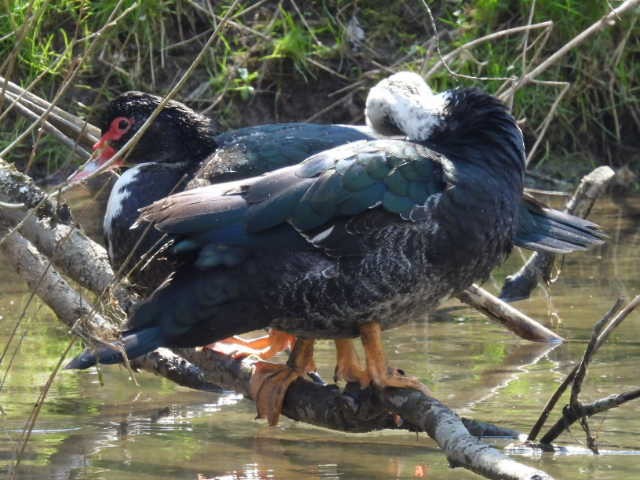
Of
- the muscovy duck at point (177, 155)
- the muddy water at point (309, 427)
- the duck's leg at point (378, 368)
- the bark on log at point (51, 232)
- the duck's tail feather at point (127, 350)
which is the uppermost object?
the muscovy duck at point (177, 155)

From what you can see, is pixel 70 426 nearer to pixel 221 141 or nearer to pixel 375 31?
pixel 221 141

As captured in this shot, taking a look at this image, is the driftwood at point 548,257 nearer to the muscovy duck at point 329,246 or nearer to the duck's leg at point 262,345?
the duck's leg at point 262,345

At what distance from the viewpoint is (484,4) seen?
7.86m

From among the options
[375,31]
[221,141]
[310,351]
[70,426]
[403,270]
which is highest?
[375,31]

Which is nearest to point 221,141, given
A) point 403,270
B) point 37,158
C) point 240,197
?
point 240,197

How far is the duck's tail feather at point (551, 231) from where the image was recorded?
4.13 meters

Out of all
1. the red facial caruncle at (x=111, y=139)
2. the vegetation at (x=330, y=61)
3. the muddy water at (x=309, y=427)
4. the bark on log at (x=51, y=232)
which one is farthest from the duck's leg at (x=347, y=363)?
the vegetation at (x=330, y=61)

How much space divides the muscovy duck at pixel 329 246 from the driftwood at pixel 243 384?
0.10m

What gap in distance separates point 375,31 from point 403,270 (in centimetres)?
491

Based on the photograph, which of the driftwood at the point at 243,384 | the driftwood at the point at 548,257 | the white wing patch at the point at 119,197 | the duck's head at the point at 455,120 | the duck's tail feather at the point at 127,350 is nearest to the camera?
the driftwood at the point at 243,384

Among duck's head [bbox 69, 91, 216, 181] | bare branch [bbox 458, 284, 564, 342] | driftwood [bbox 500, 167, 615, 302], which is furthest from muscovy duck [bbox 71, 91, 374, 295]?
driftwood [bbox 500, 167, 615, 302]

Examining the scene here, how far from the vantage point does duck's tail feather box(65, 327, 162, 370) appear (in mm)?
3229

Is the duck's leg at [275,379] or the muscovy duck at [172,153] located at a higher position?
the muscovy duck at [172,153]

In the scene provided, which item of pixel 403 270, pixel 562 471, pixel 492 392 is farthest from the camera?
pixel 492 392
